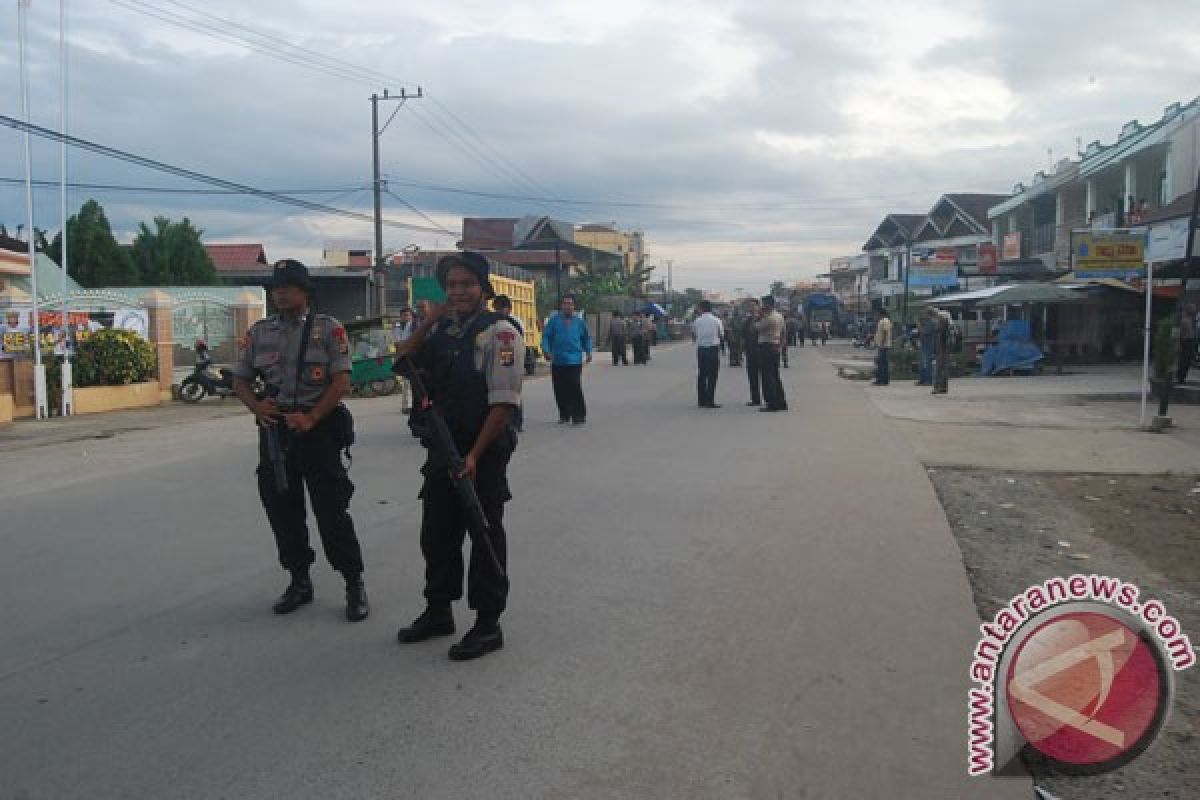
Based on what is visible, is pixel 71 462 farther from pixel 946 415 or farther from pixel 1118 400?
pixel 1118 400

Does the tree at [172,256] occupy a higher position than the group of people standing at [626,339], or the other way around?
the tree at [172,256]

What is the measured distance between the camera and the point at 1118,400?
657 inches

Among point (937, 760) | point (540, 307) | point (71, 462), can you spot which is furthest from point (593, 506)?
point (540, 307)

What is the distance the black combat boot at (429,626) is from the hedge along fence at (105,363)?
558 inches

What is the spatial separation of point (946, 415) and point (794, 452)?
5034 millimetres

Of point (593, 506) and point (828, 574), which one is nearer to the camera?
point (828, 574)

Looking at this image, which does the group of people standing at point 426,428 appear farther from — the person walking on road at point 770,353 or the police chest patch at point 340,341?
the person walking on road at point 770,353

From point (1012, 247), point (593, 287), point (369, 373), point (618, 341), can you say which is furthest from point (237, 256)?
point (1012, 247)

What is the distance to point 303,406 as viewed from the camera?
16.1ft

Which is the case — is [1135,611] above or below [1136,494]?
above

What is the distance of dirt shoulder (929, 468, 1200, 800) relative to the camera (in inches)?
130

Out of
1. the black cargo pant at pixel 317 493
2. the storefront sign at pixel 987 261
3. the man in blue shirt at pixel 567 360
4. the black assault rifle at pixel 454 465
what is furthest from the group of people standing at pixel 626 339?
the black assault rifle at pixel 454 465

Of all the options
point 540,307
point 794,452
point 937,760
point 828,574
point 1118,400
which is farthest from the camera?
point 540,307

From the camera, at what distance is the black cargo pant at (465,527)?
4371 millimetres
